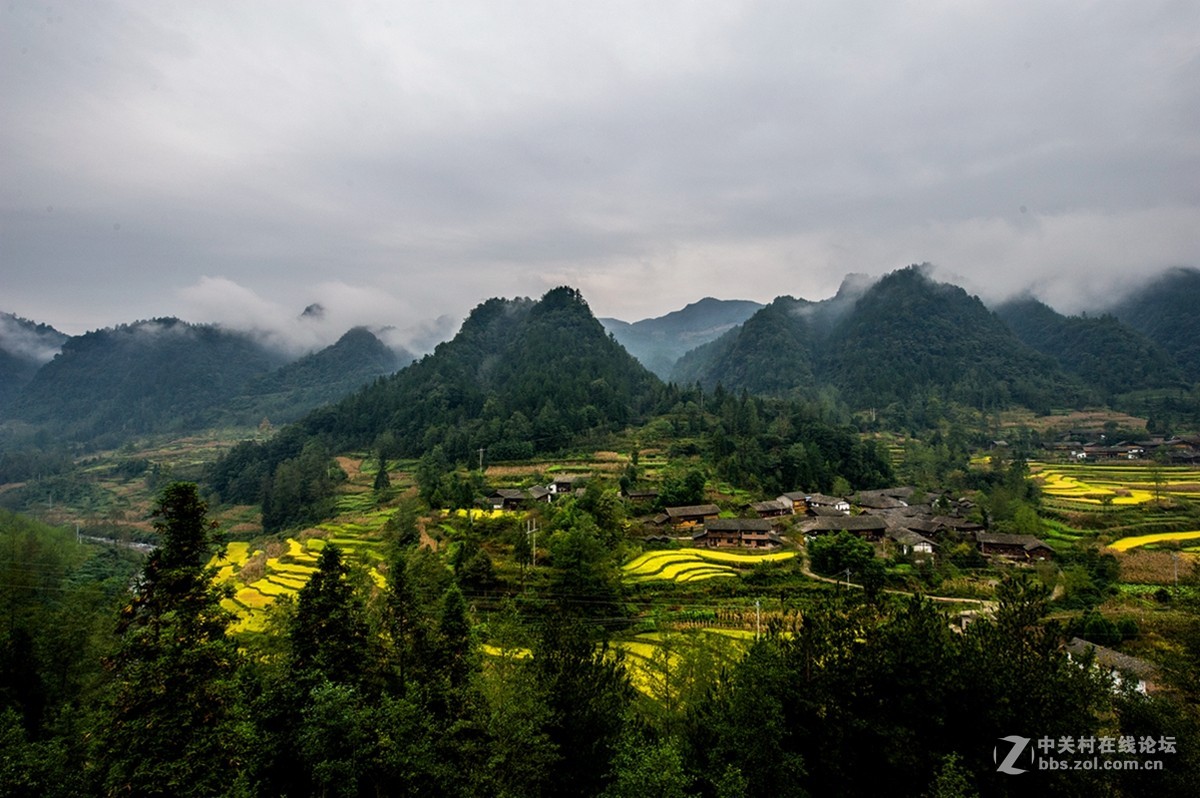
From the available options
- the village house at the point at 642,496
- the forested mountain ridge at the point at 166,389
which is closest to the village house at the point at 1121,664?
the village house at the point at 642,496

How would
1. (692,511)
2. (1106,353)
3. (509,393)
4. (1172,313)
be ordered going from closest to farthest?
1. (692,511)
2. (509,393)
3. (1106,353)
4. (1172,313)

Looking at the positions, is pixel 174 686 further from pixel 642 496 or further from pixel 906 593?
pixel 642 496

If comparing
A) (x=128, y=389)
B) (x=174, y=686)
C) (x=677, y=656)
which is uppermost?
(x=128, y=389)

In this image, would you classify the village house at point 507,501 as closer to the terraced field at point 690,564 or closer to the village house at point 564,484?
the village house at point 564,484

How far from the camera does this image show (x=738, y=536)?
143 feet

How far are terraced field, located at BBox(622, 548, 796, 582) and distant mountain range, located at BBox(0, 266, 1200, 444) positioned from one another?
36.5 metres

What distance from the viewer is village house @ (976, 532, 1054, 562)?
129 ft

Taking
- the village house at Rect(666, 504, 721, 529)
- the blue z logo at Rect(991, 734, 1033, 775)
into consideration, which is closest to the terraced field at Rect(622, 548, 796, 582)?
the village house at Rect(666, 504, 721, 529)

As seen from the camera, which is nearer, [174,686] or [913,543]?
[174,686]

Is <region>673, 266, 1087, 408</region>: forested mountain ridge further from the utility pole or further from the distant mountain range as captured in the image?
the utility pole

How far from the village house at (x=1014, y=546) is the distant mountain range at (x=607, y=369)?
50.0 m

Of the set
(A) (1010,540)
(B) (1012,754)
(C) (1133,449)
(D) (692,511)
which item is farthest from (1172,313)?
(B) (1012,754)

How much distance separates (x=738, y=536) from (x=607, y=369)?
61779mm

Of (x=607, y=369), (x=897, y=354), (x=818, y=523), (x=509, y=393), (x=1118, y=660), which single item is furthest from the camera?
(x=897, y=354)
